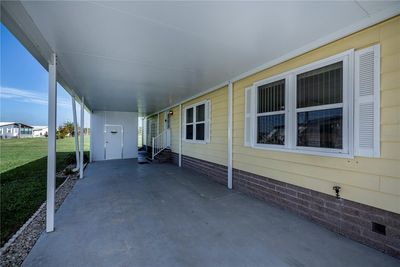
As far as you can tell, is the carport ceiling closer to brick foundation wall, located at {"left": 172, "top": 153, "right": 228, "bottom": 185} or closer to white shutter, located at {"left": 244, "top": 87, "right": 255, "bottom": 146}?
white shutter, located at {"left": 244, "top": 87, "right": 255, "bottom": 146}

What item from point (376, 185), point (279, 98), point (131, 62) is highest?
point (131, 62)

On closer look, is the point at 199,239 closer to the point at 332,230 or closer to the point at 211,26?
the point at 332,230

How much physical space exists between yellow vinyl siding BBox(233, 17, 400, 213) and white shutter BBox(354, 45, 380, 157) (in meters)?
0.05

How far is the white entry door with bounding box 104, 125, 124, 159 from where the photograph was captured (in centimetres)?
1021

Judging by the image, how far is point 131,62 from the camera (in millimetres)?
3598

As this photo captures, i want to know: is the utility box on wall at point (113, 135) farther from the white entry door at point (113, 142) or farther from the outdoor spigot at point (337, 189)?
the outdoor spigot at point (337, 189)

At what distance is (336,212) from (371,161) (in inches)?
35.3

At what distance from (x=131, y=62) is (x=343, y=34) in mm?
3487

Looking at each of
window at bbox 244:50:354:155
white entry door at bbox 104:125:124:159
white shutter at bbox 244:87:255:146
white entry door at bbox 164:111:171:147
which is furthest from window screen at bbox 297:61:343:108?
white entry door at bbox 104:125:124:159

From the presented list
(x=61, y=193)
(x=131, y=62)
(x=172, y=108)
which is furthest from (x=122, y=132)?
(x=131, y=62)

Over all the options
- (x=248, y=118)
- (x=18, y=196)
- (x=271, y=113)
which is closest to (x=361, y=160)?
(x=271, y=113)

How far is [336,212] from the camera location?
2695 mm

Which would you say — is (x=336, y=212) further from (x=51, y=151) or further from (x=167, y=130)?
(x=167, y=130)

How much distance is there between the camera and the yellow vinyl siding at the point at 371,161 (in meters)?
2.14
